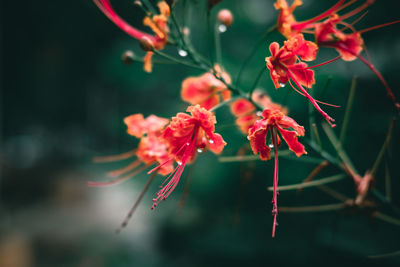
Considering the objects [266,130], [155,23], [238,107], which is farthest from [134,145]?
[266,130]

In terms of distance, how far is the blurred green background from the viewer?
1402mm

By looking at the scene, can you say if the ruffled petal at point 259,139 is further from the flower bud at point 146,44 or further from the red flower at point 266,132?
the flower bud at point 146,44

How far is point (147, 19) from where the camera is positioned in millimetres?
692

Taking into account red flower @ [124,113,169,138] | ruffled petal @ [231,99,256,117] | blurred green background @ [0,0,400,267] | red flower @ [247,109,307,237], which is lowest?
blurred green background @ [0,0,400,267]

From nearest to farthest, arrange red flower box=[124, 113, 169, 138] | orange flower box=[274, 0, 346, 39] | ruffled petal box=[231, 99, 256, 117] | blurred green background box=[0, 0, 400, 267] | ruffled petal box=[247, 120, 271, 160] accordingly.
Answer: ruffled petal box=[247, 120, 271, 160], orange flower box=[274, 0, 346, 39], red flower box=[124, 113, 169, 138], ruffled petal box=[231, 99, 256, 117], blurred green background box=[0, 0, 400, 267]

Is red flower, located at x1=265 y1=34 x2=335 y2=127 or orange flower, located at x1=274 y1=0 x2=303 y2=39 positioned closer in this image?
red flower, located at x1=265 y1=34 x2=335 y2=127

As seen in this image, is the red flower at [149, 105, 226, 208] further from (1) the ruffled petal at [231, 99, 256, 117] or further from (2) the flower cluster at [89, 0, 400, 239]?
(1) the ruffled petal at [231, 99, 256, 117]

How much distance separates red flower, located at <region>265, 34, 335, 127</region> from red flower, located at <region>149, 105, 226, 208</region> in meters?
0.15

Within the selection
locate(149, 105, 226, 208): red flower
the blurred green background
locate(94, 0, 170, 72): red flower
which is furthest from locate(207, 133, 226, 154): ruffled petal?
locate(94, 0, 170, 72): red flower

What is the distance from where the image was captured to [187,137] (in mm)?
651

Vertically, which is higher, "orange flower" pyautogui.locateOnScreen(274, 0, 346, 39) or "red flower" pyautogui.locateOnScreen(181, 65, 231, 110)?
"orange flower" pyautogui.locateOnScreen(274, 0, 346, 39)

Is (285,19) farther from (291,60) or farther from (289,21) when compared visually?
(291,60)

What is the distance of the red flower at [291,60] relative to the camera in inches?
21.3

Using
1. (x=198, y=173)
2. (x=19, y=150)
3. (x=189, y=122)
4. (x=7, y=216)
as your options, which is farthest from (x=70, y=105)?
(x=189, y=122)
